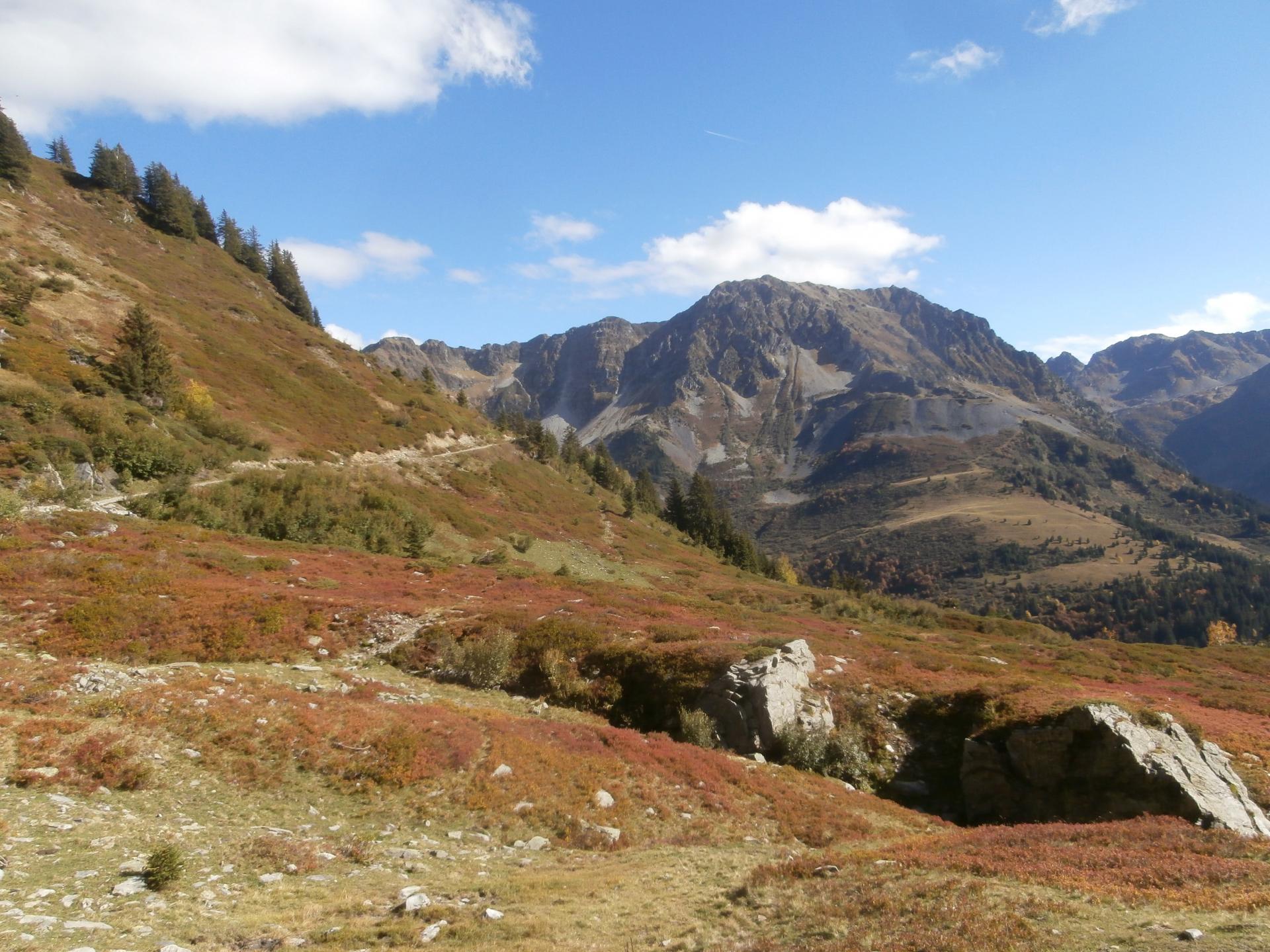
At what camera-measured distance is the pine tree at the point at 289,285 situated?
121 m

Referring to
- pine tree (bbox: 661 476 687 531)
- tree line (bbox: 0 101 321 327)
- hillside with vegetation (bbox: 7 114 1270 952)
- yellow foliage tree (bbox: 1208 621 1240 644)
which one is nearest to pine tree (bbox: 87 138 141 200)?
tree line (bbox: 0 101 321 327)

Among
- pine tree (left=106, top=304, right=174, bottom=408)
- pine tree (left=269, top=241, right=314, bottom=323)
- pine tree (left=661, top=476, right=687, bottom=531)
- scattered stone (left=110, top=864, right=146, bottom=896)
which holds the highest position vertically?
pine tree (left=269, top=241, right=314, bottom=323)

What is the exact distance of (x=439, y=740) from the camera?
1498 centimetres

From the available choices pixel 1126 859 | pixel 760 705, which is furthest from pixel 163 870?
pixel 760 705

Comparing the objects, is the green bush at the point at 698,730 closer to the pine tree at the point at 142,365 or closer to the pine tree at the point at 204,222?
the pine tree at the point at 142,365

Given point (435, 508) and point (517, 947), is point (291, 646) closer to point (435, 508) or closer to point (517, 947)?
point (517, 947)

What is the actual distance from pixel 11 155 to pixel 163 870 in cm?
12240

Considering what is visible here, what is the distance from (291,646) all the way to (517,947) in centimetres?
1757

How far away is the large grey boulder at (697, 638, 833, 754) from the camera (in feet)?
→ 66.8

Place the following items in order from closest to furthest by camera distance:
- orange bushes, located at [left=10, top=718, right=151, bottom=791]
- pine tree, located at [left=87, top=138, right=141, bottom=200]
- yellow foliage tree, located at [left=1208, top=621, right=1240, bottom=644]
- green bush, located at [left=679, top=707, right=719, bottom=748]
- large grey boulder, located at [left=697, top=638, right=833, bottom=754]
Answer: orange bushes, located at [left=10, top=718, right=151, bottom=791], green bush, located at [left=679, top=707, right=719, bottom=748], large grey boulder, located at [left=697, top=638, right=833, bottom=754], pine tree, located at [left=87, top=138, right=141, bottom=200], yellow foliage tree, located at [left=1208, top=621, right=1240, bottom=644]

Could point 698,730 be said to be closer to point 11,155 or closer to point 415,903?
point 415,903

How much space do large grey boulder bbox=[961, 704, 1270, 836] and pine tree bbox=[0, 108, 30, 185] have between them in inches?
5025

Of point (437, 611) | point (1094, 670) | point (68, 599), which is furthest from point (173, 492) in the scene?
point (1094, 670)

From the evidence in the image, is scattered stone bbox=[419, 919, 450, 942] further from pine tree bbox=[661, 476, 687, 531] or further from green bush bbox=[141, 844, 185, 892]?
pine tree bbox=[661, 476, 687, 531]
